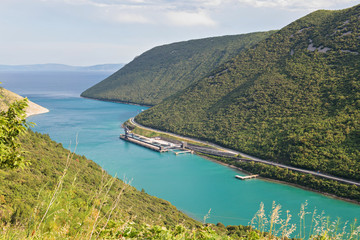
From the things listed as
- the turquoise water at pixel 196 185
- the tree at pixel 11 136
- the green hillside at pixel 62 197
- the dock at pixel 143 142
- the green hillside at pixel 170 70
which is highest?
the green hillside at pixel 170 70

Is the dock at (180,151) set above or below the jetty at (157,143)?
below

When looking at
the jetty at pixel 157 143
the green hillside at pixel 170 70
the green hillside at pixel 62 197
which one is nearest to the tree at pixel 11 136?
the green hillside at pixel 62 197

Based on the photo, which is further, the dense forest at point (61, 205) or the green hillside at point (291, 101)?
the green hillside at point (291, 101)

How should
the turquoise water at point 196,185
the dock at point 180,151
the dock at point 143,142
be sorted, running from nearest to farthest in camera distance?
the turquoise water at point 196,185 < the dock at point 180,151 < the dock at point 143,142

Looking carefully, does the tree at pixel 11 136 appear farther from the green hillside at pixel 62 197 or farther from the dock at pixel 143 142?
the dock at pixel 143 142

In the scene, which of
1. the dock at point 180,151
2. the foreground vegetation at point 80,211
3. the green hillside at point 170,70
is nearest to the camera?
the foreground vegetation at point 80,211
